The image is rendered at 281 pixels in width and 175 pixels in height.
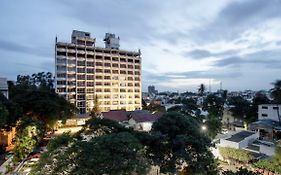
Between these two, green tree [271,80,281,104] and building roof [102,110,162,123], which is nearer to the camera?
green tree [271,80,281,104]

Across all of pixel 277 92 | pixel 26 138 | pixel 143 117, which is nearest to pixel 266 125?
pixel 277 92

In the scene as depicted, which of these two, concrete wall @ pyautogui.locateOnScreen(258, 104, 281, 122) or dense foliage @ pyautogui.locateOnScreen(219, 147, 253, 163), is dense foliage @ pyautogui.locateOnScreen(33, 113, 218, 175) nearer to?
dense foliage @ pyautogui.locateOnScreen(219, 147, 253, 163)

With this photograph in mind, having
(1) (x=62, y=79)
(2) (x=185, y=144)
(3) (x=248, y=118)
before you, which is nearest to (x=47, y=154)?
(2) (x=185, y=144)

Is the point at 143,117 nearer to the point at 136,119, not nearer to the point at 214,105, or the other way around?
the point at 136,119

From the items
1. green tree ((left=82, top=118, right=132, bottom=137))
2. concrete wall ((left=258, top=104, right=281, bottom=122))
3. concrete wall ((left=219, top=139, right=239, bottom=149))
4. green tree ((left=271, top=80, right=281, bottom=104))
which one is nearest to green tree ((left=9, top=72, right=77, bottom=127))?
green tree ((left=82, top=118, right=132, bottom=137))

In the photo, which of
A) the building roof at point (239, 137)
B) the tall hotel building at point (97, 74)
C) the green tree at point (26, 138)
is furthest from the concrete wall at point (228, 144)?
the tall hotel building at point (97, 74)

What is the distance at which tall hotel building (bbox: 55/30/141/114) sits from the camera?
2263 inches

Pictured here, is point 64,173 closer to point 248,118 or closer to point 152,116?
point 152,116

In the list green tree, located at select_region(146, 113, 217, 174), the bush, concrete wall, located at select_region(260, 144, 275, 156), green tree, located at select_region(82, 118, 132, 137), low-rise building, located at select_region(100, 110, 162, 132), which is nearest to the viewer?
green tree, located at select_region(82, 118, 132, 137)

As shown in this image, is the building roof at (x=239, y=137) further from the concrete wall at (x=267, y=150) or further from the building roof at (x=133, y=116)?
the building roof at (x=133, y=116)

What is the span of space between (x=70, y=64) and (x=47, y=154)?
50285mm

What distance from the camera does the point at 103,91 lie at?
6259cm

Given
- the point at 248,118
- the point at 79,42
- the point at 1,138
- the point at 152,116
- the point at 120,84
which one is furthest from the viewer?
the point at 120,84

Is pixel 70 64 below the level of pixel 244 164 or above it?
above
